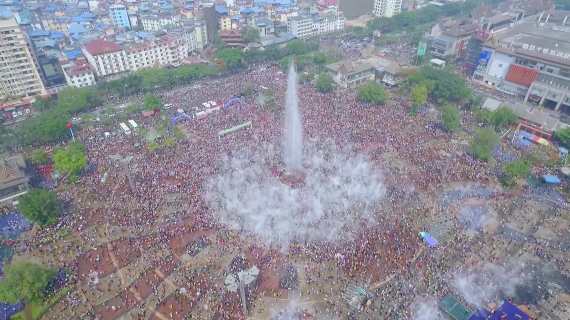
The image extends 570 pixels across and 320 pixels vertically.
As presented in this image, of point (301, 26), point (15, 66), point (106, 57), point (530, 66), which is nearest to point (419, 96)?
point (530, 66)

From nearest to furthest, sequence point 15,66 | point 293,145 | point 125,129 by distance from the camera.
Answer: point 293,145, point 125,129, point 15,66

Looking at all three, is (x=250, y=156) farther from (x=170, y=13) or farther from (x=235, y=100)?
(x=170, y=13)

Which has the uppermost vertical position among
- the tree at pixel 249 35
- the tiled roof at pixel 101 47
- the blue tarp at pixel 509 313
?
the tiled roof at pixel 101 47

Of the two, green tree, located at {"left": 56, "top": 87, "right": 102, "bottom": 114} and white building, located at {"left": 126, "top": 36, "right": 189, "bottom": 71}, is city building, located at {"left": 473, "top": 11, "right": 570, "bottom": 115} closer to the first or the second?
white building, located at {"left": 126, "top": 36, "right": 189, "bottom": 71}

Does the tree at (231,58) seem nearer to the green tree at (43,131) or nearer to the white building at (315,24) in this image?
the white building at (315,24)

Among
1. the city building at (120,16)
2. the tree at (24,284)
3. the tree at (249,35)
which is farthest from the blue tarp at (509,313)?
the city building at (120,16)

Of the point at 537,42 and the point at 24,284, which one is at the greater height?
the point at 537,42

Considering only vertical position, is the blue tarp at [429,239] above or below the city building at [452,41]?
below

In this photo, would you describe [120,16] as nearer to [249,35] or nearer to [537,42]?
[249,35]
